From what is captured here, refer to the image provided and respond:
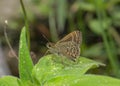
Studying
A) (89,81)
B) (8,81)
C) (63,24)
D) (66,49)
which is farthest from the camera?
(63,24)

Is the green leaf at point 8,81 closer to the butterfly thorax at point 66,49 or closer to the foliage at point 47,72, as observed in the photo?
the foliage at point 47,72

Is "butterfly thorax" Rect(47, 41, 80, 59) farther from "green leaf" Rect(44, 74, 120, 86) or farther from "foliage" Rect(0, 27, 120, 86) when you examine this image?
"green leaf" Rect(44, 74, 120, 86)

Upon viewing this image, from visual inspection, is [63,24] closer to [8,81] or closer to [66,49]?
[66,49]

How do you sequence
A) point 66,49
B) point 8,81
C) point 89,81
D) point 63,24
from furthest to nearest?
point 63,24 → point 66,49 → point 8,81 → point 89,81

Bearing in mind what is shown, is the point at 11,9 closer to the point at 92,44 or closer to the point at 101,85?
the point at 92,44

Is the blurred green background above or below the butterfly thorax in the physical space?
below

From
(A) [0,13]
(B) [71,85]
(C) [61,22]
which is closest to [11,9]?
(A) [0,13]

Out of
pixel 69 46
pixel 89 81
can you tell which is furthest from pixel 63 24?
pixel 89 81

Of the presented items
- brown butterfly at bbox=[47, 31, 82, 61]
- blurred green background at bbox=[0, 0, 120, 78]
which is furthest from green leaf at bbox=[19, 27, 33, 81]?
blurred green background at bbox=[0, 0, 120, 78]
